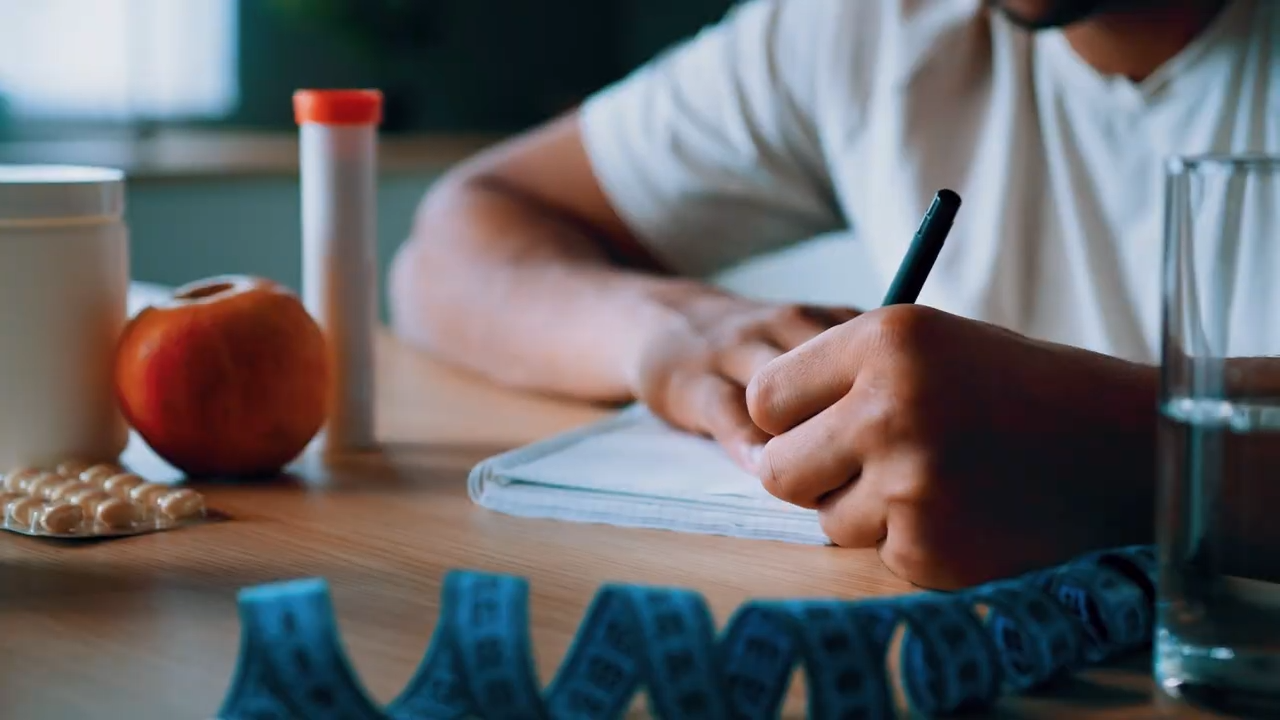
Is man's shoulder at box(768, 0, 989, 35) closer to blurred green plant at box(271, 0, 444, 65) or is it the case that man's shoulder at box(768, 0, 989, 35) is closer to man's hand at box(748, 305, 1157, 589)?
man's hand at box(748, 305, 1157, 589)

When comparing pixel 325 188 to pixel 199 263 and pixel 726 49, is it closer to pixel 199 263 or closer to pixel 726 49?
pixel 726 49

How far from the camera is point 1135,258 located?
1089mm

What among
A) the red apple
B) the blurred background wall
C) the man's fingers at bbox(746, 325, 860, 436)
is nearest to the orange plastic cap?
the red apple

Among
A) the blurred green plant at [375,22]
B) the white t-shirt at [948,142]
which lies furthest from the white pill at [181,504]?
the blurred green plant at [375,22]

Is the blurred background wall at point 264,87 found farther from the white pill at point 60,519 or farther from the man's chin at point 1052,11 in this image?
the white pill at point 60,519

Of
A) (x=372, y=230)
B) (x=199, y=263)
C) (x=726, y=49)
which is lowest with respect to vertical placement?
(x=199, y=263)

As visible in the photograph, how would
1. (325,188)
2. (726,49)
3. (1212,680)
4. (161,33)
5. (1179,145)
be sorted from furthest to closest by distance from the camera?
(161,33), (726,49), (1179,145), (325,188), (1212,680)

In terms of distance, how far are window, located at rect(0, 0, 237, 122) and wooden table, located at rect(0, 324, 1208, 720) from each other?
2.50m

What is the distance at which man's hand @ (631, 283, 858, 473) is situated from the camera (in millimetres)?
772

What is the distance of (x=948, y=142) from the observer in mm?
1184

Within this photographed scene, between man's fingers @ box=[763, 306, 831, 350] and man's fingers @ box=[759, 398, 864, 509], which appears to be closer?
man's fingers @ box=[759, 398, 864, 509]

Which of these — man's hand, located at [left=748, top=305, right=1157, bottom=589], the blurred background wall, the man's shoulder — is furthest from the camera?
the blurred background wall

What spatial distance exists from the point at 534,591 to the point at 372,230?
0.36 m

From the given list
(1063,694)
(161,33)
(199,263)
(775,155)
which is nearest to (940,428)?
(1063,694)
